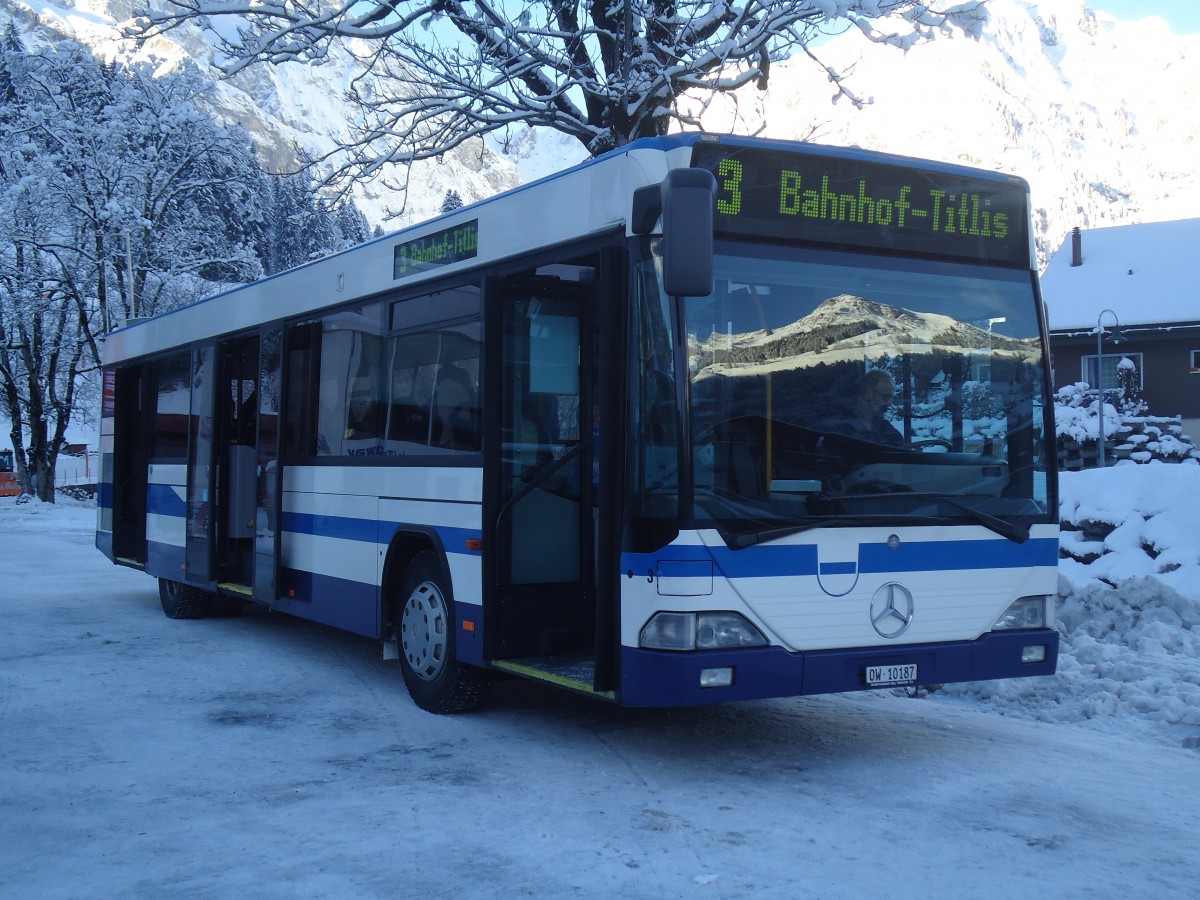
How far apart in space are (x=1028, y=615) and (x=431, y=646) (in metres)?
3.47

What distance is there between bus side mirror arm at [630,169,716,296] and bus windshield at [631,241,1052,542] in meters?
0.29

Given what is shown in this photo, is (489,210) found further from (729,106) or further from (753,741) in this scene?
(729,106)

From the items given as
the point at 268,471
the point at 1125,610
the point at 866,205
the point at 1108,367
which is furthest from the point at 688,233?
the point at 1108,367

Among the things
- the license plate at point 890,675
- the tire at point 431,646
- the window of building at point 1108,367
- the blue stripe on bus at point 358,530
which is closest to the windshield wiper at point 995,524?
the license plate at point 890,675

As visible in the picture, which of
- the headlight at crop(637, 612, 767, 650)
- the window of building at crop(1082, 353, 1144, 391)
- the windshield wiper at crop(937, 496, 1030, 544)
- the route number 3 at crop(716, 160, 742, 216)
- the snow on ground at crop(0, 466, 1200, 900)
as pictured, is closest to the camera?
the snow on ground at crop(0, 466, 1200, 900)

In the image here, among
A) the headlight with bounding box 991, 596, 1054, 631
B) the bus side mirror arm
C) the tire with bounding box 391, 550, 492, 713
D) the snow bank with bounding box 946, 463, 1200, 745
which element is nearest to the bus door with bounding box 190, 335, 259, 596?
the tire with bounding box 391, 550, 492, 713

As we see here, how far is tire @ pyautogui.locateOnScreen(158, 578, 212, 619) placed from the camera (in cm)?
1269

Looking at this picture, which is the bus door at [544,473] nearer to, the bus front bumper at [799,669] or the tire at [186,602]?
the bus front bumper at [799,669]

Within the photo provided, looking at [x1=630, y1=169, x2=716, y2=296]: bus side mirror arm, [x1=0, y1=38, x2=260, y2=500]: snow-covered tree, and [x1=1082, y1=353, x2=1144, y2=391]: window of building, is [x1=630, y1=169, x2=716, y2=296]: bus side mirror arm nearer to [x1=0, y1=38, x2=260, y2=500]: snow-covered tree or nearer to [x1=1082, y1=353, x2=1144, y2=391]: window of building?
[x1=0, y1=38, x2=260, y2=500]: snow-covered tree

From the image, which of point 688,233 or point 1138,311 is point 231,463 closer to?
point 688,233

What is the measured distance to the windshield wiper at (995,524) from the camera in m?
6.54

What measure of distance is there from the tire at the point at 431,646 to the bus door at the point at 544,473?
0.53 meters

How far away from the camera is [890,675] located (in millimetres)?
6352

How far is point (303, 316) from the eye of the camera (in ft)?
32.4
